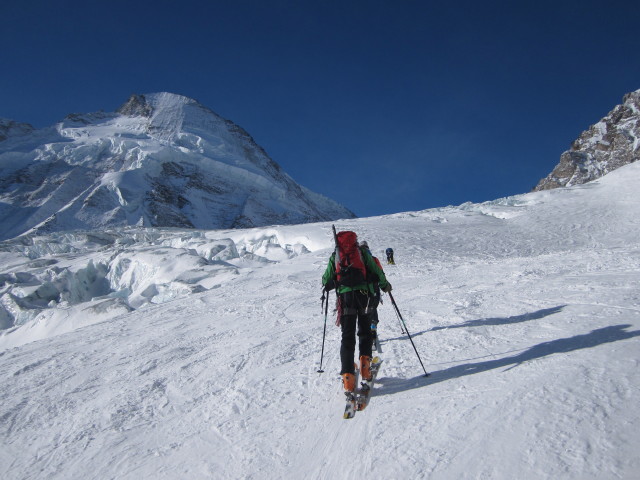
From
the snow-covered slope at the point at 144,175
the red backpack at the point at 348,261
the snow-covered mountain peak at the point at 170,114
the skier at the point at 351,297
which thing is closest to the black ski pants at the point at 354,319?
the skier at the point at 351,297

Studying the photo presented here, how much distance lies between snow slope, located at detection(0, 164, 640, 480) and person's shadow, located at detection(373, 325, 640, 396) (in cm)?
3

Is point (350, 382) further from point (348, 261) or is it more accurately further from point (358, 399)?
point (348, 261)

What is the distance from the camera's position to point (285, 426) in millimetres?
3961

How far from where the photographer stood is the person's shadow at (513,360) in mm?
4312

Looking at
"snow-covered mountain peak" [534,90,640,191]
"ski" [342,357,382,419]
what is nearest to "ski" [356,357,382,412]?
"ski" [342,357,382,419]

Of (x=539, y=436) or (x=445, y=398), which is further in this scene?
(x=445, y=398)

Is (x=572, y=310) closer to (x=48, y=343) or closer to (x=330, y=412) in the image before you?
(x=330, y=412)

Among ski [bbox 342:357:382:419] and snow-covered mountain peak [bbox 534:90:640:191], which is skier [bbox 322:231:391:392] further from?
snow-covered mountain peak [bbox 534:90:640:191]

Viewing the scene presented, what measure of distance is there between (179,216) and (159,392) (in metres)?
90.0

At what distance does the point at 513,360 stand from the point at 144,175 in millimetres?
99643

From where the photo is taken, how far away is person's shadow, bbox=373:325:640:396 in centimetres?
431

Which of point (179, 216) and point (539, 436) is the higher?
point (179, 216)

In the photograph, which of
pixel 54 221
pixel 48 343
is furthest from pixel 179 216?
pixel 48 343

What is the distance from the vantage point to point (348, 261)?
179 inches
